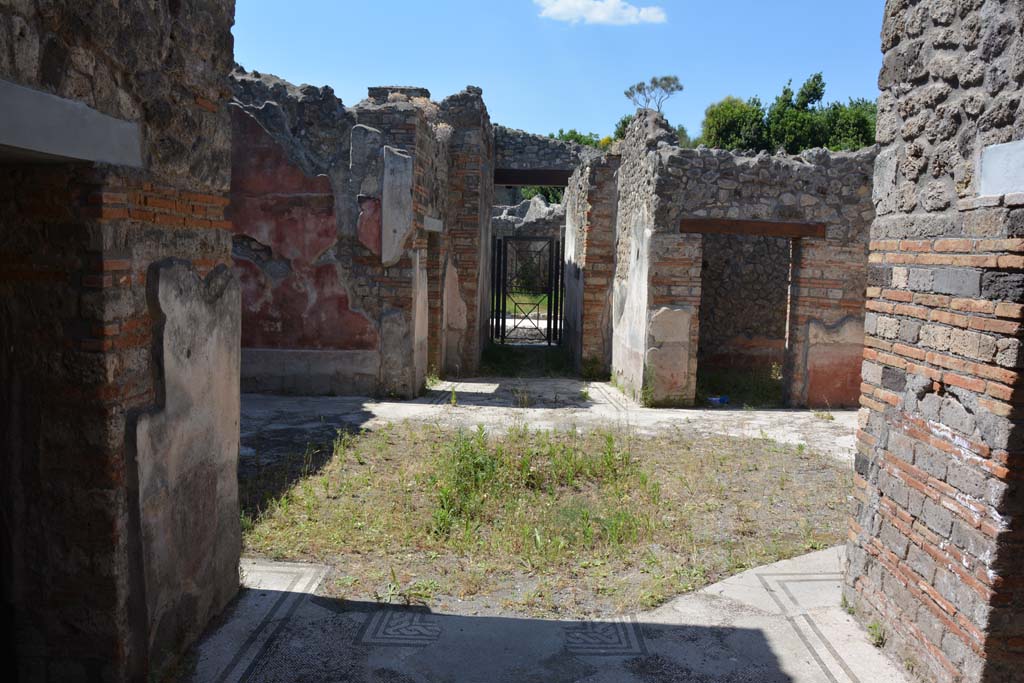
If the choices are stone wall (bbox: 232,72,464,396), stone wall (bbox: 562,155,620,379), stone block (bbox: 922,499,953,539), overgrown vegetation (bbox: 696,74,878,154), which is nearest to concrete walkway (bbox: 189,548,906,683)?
stone block (bbox: 922,499,953,539)

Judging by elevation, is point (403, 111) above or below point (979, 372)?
above

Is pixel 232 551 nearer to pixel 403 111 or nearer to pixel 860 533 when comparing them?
pixel 860 533

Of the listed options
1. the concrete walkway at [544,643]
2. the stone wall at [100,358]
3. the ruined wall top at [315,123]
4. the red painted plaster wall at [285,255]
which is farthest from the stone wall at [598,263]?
the stone wall at [100,358]

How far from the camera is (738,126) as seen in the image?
2492 centimetres

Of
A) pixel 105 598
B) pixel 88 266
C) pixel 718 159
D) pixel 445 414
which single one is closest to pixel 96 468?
pixel 105 598

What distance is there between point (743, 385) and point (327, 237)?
5.54m

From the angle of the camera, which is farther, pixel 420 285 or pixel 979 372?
pixel 420 285

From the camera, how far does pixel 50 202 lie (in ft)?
8.02

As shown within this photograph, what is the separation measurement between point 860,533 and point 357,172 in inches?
246

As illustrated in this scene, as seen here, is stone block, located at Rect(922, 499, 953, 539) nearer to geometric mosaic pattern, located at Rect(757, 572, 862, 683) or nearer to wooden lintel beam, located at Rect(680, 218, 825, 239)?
geometric mosaic pattern, located at Rect(757, 572, 862, 683)

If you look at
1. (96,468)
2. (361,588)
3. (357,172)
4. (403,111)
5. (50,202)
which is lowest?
(361,588)

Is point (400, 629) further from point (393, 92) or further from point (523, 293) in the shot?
point (523, 293)

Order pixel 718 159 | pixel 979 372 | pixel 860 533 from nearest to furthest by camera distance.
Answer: pixel 979 372, pixel 860 533, pixel 718 159

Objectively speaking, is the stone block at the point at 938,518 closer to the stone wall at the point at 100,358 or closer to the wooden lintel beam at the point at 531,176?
the stone wall at the point at 100,358
